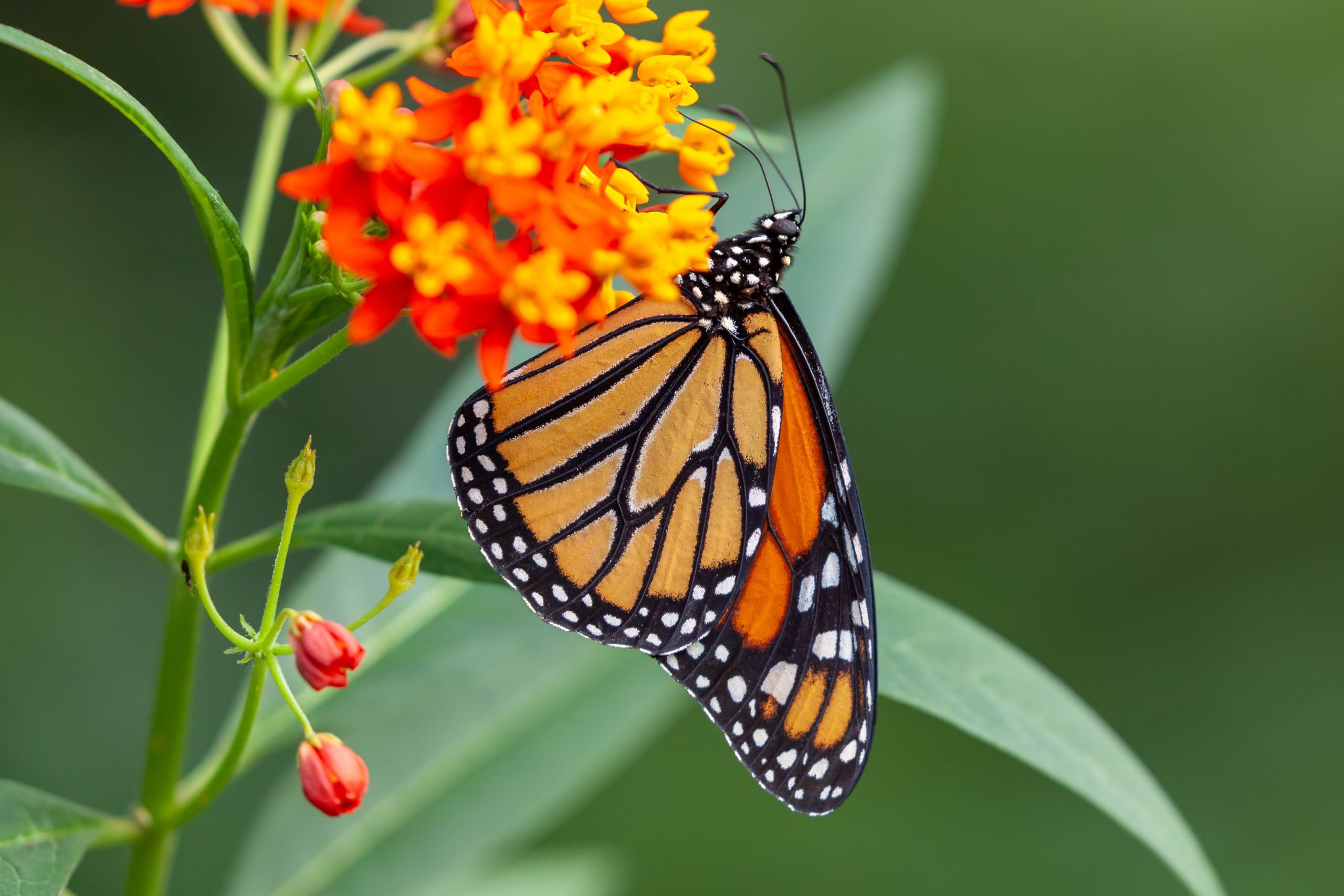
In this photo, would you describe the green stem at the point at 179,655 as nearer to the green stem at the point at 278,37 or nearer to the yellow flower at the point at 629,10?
the green stem at the point at 278,37

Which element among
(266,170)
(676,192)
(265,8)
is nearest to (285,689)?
(266,170)

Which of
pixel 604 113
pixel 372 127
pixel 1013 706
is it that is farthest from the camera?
pixel 1013 706

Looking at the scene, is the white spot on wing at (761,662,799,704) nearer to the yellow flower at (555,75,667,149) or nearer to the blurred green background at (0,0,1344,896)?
the yellow flower at (555,75,667,149)

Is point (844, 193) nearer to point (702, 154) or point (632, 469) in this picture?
point (632, 469)

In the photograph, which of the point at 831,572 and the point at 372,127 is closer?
→ the point at 372,127

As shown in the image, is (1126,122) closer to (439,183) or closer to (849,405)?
(849,405)

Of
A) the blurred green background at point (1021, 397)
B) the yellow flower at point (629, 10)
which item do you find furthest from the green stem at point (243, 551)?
the blurred green background at point (1021, 397)
